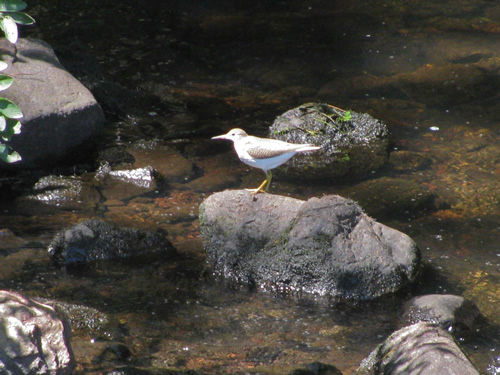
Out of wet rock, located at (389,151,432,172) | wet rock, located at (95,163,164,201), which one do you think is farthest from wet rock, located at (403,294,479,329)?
wet rock, located at (95,163,164,201)

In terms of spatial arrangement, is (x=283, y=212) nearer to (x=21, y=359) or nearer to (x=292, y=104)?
(x=21, y=359)

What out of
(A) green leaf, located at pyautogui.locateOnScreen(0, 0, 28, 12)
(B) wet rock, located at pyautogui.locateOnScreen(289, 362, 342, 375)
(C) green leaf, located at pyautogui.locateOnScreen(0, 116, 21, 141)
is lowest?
(B) wet rock, located at pyautogui.locateOnScreen(289, 362, 342, 375)

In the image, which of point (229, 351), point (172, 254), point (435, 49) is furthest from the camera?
point (435, 49)

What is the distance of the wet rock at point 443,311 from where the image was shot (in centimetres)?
504

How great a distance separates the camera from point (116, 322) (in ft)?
16.8

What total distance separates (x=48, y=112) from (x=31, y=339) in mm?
4173

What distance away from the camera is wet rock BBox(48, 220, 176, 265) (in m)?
5.99

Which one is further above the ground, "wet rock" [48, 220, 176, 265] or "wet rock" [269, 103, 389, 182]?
"wet rock" [48, 220, 176, 265]

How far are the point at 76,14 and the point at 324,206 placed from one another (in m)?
8.95

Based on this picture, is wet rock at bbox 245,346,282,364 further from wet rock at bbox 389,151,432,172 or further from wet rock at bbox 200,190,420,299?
wet rock at bbox 389,151,432,172

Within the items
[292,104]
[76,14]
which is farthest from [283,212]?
[76,14]

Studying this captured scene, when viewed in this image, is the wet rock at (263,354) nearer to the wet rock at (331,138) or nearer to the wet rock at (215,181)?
the wet rock at (215,181)

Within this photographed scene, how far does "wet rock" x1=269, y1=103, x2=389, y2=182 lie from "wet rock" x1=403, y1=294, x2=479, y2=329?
9.38 ft

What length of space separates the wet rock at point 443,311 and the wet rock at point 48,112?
4474 mm
